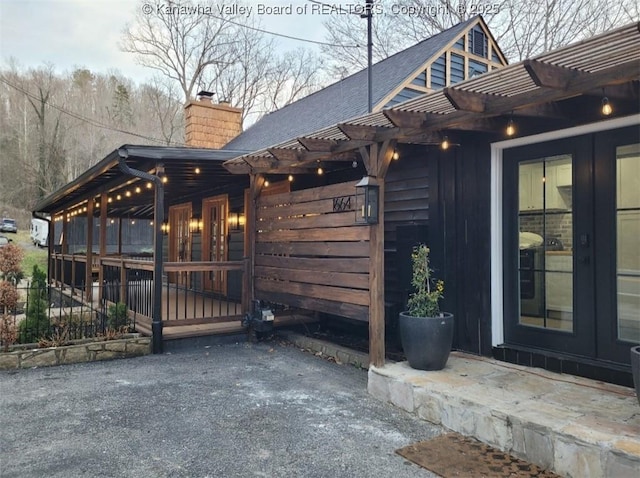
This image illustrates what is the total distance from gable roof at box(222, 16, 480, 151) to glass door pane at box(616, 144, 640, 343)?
4.71m

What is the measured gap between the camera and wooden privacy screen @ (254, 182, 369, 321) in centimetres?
444

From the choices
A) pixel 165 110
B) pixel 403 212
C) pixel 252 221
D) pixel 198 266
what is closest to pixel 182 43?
pixel 165 110

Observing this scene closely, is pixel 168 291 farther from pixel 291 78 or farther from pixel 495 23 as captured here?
pixel 291 78

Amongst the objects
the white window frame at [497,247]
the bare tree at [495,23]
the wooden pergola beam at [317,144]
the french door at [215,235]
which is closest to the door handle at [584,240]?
the white window frame at [497,247]

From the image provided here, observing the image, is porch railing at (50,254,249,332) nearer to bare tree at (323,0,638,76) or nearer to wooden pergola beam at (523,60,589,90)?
wooden pergola beam at (523,60,589,90)

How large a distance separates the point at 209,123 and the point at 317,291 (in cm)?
854

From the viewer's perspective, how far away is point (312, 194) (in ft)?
16.8

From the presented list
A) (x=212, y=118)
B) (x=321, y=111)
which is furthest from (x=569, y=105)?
(x=212, y=118)

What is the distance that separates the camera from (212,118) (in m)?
12.2

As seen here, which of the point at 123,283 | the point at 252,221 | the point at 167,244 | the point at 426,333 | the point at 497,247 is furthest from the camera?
the point at 167,244

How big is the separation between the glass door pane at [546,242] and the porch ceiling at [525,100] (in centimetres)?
39

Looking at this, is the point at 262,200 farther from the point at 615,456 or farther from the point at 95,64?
the point at 95,64

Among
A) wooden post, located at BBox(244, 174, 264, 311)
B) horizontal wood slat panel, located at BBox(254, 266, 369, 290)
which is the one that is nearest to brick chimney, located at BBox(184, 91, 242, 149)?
wooden post, located at BBox(244, 174, 264, 311)

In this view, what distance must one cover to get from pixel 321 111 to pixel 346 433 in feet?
23.4
